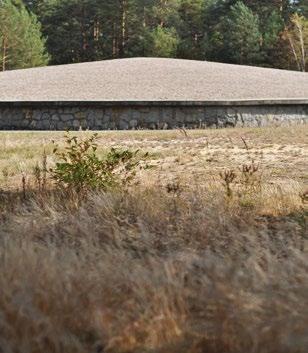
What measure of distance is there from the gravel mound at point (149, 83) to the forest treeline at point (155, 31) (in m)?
17.5

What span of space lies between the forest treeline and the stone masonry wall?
24.5 m

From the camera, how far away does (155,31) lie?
45.9 m

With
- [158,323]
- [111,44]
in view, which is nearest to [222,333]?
[158,323]

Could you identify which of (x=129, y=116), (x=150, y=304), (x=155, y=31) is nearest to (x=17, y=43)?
(x=155, y=31)

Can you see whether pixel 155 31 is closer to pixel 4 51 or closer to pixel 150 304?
pixel 4 51

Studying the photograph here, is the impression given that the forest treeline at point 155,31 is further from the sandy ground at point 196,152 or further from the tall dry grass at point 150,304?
the tall dry grass at point 150,304

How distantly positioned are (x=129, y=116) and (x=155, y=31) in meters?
30.7

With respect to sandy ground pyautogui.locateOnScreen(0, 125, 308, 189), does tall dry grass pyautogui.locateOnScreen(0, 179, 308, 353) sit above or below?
below

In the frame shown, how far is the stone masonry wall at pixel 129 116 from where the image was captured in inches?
656

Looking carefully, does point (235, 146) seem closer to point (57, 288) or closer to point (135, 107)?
point (135, 107)

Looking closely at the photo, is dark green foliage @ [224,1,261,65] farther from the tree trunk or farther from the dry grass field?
the dry grass field

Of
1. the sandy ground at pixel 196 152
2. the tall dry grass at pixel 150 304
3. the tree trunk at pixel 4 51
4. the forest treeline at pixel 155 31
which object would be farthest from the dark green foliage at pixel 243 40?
the tall dry grass at pixel 150 304

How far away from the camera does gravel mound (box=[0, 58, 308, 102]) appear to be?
61.5 ft

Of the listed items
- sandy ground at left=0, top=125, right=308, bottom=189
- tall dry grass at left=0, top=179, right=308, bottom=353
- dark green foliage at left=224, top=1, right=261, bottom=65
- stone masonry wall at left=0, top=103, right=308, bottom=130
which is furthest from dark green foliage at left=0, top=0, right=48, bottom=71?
tall dry grass at left=0, top=179, right=308, bottom=353
